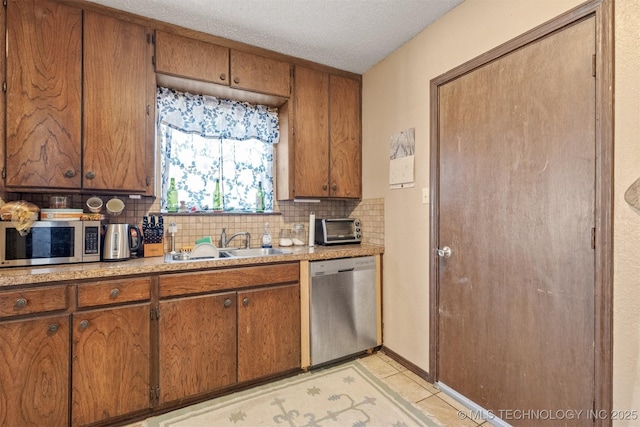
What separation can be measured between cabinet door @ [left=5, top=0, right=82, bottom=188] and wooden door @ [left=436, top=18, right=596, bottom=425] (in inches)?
91.5

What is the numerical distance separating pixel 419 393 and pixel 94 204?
2.48 meters

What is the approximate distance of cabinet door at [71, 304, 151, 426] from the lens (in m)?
1.58

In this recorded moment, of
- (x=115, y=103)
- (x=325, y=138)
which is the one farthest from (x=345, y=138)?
(x=115, y=103)

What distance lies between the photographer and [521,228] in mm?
Result: 1569

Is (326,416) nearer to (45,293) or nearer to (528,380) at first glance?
(528,380)

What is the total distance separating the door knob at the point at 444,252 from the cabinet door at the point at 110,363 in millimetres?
1845

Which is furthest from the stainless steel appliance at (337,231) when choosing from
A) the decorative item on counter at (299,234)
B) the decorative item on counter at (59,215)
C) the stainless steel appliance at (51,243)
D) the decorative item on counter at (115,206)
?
the decorative item on counter at (59,215)

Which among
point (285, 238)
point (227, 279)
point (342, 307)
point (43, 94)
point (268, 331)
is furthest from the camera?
point (285, 238)

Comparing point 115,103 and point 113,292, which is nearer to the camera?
point 113,292

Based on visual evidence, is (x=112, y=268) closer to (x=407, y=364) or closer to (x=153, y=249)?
(x=153, y=249)

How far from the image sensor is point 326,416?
1.76 metres

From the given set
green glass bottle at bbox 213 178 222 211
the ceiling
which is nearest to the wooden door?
the ceiling

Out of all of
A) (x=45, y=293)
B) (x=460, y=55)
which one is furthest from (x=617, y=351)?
(x=45, y=293)

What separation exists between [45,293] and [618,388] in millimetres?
2627
